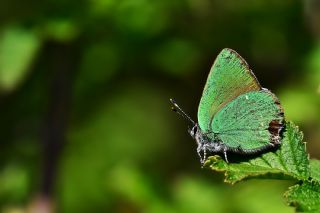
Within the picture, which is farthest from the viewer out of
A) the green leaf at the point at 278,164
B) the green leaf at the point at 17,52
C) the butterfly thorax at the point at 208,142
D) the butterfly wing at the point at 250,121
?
the green leaf at the point at 17,52

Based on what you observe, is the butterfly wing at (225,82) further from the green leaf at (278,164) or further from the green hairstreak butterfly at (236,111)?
the green leaf at (278,164)

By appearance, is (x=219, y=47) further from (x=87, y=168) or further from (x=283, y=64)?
(x=87, y=168)

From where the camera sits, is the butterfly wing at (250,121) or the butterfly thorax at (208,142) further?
the butterfly thorax at (208,142)

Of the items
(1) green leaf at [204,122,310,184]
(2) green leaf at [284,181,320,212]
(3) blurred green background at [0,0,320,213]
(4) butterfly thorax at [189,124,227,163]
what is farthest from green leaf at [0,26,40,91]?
(2) green leaf at [284,181,320,212]

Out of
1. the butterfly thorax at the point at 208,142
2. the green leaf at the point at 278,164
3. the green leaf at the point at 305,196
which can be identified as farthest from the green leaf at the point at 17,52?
the green leaf at the point at 305,196

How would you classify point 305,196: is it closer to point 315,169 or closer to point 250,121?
point 315,169

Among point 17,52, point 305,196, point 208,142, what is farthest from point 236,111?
point 17,52
